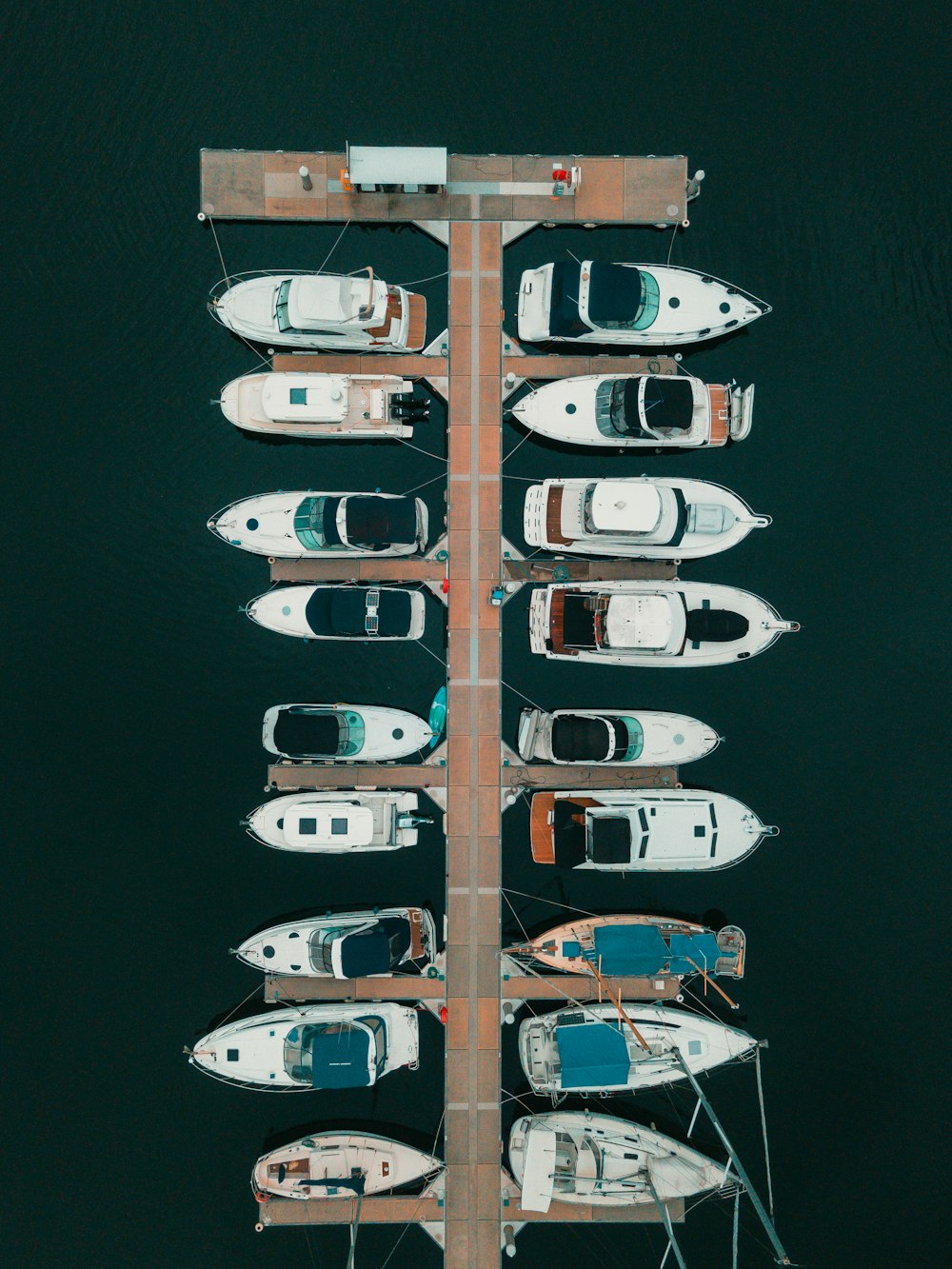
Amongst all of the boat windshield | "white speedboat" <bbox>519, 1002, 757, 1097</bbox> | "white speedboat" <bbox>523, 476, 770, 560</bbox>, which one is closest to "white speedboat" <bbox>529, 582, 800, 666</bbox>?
"white speedboat" <bbox>523, 476, 770, 560</bbox>

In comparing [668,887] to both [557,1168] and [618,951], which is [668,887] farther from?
[557,1168]

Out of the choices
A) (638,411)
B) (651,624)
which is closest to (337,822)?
(651,624)

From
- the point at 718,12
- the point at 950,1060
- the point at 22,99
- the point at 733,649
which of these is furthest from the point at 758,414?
the point at 22,99

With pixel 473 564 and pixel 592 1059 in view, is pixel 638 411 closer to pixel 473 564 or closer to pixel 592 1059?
pixel 473 564

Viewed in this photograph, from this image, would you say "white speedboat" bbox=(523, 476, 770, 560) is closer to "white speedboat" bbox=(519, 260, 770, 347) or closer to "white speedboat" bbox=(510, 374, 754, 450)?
"white speedboat" bbox=(510, 374, 754, 450)

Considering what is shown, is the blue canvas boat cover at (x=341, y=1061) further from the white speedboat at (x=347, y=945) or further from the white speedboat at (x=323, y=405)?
the white speedboat at (x=323, y=405)
